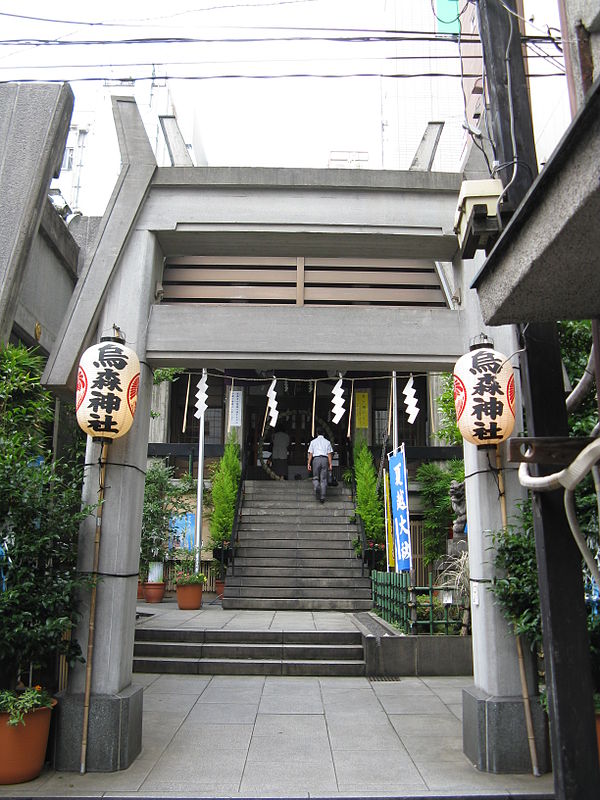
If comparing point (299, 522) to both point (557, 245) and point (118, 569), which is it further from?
point (557, 245)

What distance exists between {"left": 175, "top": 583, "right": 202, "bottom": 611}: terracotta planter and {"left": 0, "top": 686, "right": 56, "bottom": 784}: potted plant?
854cm

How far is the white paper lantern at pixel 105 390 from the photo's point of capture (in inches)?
226

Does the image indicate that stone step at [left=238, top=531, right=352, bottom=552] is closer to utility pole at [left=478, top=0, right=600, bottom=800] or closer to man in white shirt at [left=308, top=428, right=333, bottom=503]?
man in white shirt at [left=308, top=428, right=333, bottom=503]

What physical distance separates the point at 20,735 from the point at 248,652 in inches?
191

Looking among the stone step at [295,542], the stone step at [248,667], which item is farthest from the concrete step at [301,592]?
the stone step at [248,667]

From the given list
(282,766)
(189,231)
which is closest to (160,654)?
(282,766)

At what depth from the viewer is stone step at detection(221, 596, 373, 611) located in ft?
43.6

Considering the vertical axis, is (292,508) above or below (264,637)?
above

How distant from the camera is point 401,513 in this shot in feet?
34.9

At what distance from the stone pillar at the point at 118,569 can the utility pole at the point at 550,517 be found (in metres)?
3.67

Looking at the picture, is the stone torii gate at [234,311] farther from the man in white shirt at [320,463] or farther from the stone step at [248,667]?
the man in white shirt at [320,463]

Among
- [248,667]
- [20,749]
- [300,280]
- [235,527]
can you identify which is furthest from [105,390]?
[235,527]

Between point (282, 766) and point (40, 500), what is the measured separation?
321 centimetres

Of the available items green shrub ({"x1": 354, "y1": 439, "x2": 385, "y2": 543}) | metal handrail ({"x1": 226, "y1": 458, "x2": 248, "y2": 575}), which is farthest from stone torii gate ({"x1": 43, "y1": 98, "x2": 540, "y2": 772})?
green shrub ({"x1": 354, "y1": 439, "x2": 385, "y2": 543})
